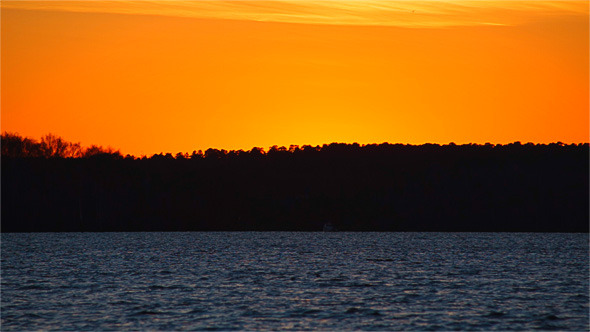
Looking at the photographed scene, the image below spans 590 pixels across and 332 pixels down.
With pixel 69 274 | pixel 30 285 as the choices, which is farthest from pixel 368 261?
pixel 30 285

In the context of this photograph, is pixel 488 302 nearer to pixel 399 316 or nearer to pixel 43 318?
pixel 399 316

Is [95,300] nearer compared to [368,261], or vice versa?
[95,300]

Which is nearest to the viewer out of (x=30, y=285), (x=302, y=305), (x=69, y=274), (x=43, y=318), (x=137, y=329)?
(x=137, y=329)

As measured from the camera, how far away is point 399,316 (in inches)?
1790

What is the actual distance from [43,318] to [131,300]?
28.3 ft

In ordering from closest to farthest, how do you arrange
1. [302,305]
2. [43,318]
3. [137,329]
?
[137,329] → [43,318] → [302,305]

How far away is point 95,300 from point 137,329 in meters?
11.5

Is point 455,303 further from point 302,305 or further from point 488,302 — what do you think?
point 302,305

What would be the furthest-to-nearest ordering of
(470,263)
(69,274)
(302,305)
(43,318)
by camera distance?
1. (470,263)
2. (69,274)
3. (302,305)
4. (43,318)

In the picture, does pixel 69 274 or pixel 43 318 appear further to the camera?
pixel 69 274

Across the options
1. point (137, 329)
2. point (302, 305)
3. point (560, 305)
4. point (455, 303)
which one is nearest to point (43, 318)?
point (137, 329)

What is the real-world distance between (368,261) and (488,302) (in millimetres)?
44536

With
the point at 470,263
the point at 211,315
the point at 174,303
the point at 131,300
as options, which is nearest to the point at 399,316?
the point at 211,315

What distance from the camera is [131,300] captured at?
52.2m
